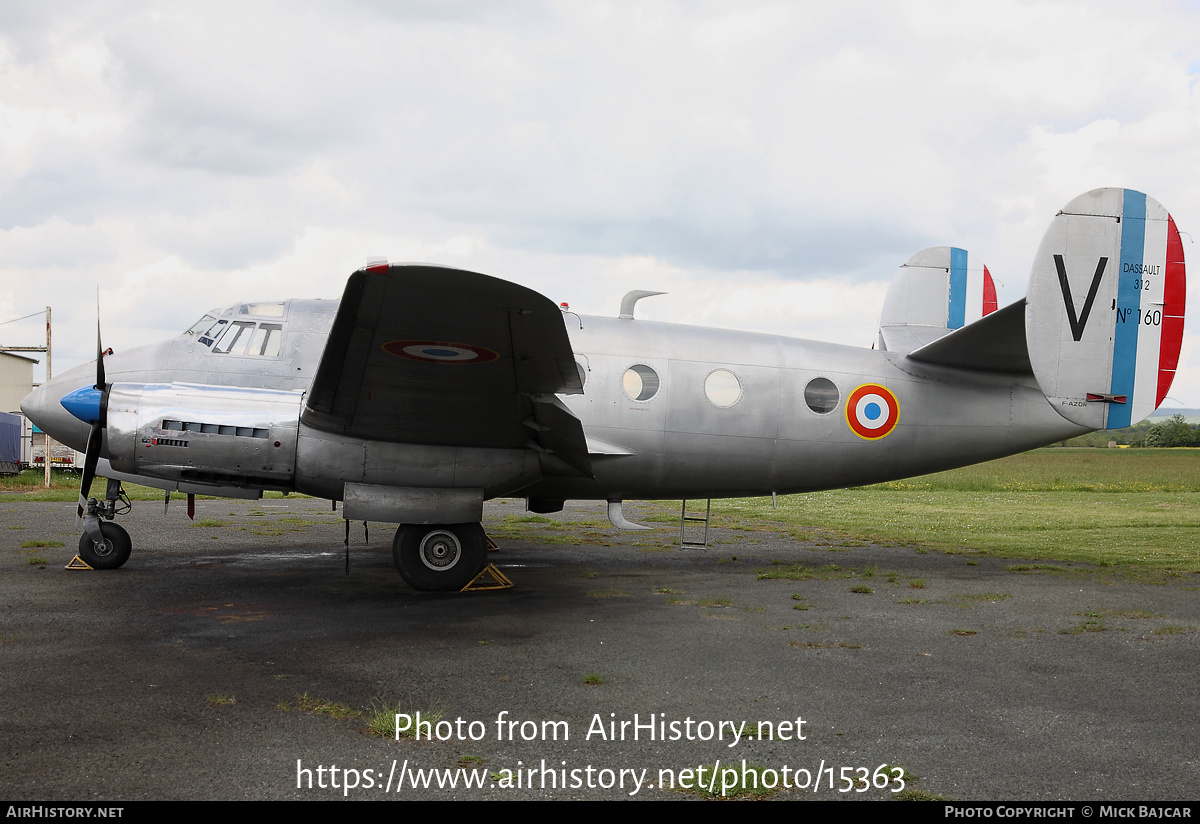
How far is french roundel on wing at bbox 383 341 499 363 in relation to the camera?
6812 millimetres

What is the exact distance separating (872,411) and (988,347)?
5.64 ft

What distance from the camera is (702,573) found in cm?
1060

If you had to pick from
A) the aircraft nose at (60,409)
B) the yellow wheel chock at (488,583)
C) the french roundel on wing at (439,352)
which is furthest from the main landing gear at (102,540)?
the french roundel on wing at (439,352)

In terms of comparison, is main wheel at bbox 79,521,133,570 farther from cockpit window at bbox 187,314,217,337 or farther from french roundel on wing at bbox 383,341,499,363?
french roundel on wing at bbox 383,341,499,363

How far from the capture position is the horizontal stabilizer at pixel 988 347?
9773mm

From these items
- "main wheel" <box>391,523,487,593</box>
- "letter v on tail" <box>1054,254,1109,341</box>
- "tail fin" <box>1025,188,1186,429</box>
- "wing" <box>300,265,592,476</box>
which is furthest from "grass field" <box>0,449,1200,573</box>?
"wing" <box>300,265,592,476</box>

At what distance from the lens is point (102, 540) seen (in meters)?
9.63

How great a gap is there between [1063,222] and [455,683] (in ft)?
30.0

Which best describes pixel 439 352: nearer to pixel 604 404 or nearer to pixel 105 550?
pixel 604 404

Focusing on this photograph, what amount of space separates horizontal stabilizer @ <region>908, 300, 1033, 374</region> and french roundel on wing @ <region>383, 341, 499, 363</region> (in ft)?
20.6

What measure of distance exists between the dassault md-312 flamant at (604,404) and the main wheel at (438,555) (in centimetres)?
2

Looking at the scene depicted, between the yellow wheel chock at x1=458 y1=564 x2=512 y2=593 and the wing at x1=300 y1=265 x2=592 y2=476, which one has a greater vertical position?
Answer: the wing at x1=300 y1=265 x2=592 y2=476

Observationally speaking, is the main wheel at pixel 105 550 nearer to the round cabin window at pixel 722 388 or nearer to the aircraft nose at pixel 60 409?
the aircraft nose at pixel 60 409

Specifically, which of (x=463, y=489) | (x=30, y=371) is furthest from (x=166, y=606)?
(x=30, y=371)
